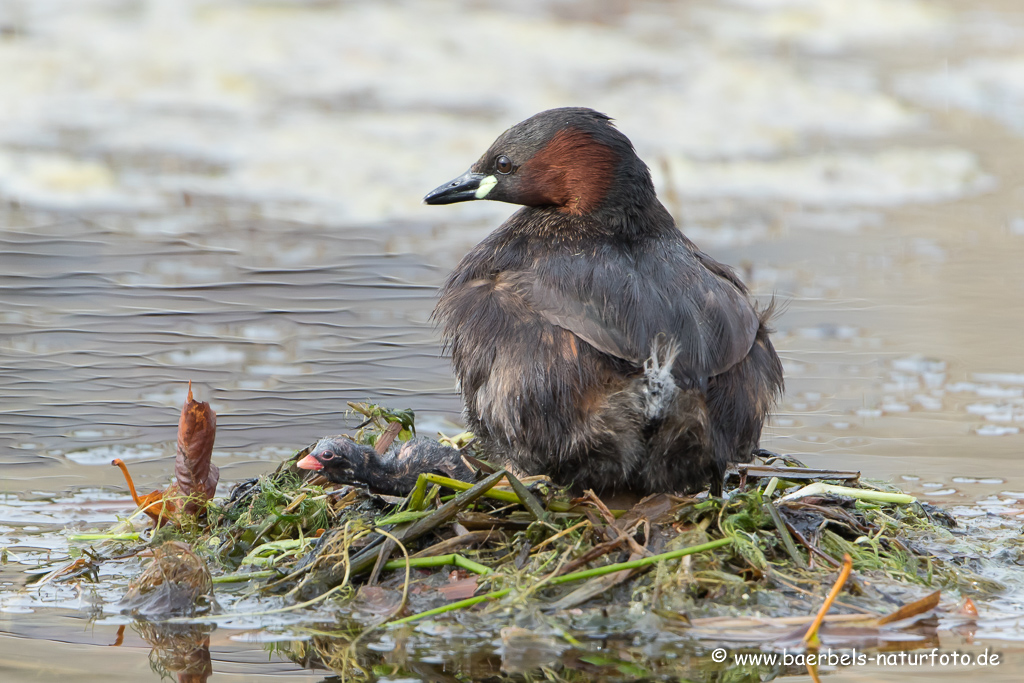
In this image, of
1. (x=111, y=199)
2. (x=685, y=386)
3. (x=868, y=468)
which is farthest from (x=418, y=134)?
(x=685, y=386)

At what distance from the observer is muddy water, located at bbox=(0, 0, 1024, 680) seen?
6.28 metres

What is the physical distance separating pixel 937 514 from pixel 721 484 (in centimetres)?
94

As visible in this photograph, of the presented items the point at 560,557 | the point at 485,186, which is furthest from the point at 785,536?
the point at 485,186

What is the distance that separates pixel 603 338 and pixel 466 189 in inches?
49.3

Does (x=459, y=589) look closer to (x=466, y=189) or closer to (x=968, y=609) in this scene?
(x=968, y=609)

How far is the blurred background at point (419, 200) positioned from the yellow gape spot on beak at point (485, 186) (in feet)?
4.91

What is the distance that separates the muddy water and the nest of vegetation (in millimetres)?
430

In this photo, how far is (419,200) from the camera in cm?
1067

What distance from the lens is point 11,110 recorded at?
12.5 meters

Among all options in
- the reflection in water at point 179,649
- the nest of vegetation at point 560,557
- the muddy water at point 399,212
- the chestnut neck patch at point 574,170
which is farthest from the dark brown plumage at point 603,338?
the reflection in water at point 179,649

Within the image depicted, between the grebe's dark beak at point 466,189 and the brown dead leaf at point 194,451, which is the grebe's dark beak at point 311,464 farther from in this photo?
the grebe's dark beak at point 466,189

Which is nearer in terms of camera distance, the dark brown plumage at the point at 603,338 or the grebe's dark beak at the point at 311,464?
the dark brown plumage at the point at 603,338

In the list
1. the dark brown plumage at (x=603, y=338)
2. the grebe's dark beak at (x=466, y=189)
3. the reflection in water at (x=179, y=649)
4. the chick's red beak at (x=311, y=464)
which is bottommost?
the reflection in water at (x=179, y=649)

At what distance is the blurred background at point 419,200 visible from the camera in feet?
22.0
